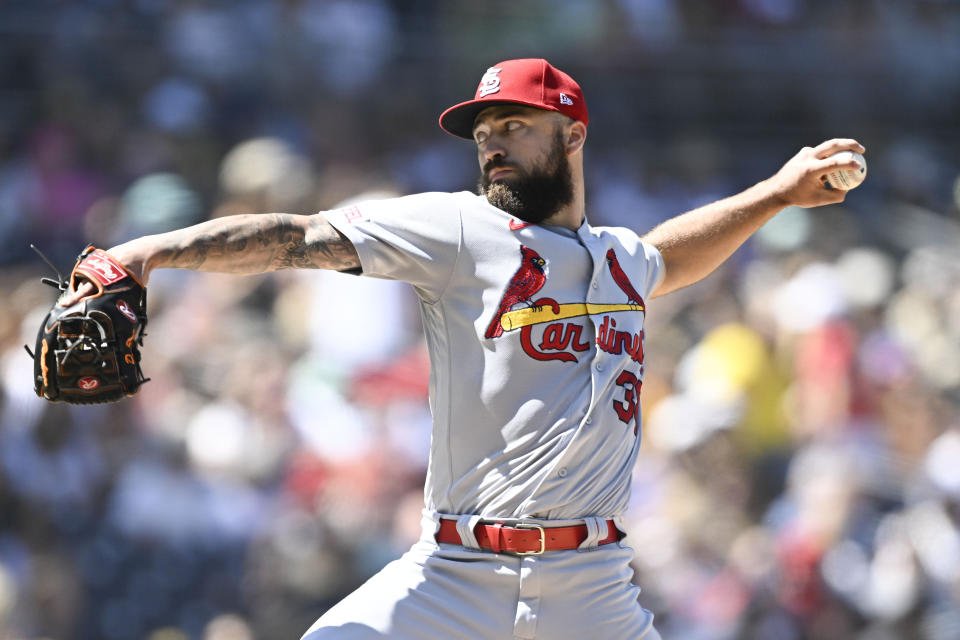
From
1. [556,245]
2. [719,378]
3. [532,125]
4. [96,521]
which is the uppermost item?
[532,125]

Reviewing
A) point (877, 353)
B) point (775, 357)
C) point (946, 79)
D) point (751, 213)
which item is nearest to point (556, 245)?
point (751, 213)

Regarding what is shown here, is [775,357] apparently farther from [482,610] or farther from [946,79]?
[482,610]

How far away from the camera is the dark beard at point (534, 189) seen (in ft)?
10.1

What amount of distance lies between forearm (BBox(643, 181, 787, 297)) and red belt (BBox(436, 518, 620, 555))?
95cm

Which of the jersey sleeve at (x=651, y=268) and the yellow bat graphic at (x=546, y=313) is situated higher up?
the jersey sleeve at (x=651, y=268)

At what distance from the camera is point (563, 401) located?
9.61ft

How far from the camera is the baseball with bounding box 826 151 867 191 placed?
3.36m

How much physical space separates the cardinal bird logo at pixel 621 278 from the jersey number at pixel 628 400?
0.73ft

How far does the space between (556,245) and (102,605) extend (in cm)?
354

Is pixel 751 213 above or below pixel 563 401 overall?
above

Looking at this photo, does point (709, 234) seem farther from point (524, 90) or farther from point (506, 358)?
point (506, 358)

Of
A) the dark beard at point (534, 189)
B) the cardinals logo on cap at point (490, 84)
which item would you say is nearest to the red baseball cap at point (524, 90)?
the cardinals logo on cap at point (490, 84)

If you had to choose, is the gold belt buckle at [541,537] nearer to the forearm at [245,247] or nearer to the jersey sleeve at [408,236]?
the jersey sleeve at [408,236]

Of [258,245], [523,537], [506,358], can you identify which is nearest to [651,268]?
[506,358]
